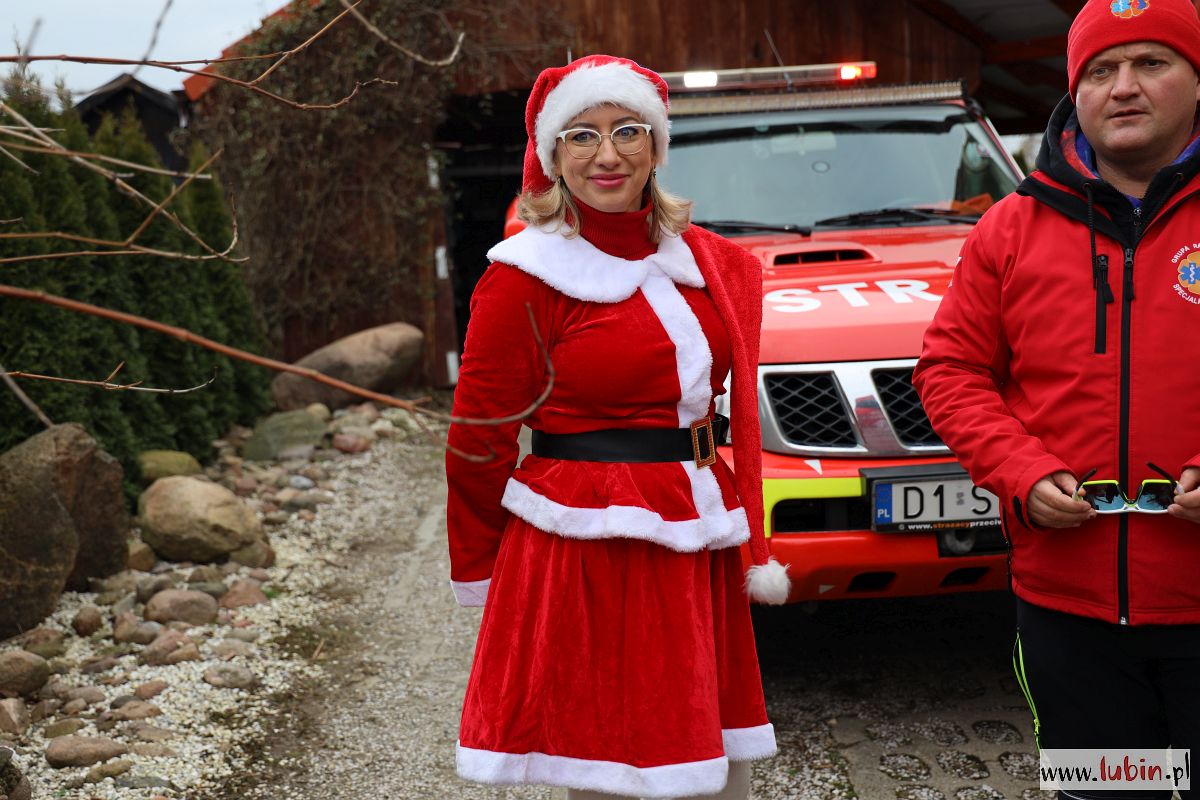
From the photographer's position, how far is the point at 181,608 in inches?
200

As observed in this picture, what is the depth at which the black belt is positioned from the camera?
2420 millimetres

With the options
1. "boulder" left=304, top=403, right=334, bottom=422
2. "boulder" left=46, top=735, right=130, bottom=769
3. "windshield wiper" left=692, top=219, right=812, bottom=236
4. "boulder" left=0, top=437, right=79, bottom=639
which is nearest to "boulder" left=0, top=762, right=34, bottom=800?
"boulder" left=46, top=735, right=130, bottom=769

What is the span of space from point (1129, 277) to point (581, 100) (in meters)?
1.11

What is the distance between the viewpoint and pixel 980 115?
520cm

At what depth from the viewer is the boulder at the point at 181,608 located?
16.5ft

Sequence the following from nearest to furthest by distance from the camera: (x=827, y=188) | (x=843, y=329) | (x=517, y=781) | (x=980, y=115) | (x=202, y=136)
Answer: (x=517, y=781)
(x=843, y=329)
(x=827, y=188)
(x=980, y=115)
(x=202, y=136)

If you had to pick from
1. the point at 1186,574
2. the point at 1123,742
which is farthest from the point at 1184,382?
the point at 1123,742

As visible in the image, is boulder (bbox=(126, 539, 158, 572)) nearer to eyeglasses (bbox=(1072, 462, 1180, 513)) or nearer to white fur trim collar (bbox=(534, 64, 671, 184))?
white fur trim collar (bbox=(534, 64, 671, 184))

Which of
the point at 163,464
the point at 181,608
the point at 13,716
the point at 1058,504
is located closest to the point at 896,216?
the point at 1058,504

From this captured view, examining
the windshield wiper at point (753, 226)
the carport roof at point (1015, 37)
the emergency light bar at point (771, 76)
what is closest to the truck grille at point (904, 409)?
the windshield wiper at point (753, 226)

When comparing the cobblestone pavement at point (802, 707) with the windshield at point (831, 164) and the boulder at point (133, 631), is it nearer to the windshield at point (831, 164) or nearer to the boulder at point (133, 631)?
the boulder at point (133, 631)

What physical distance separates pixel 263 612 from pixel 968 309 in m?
3.78

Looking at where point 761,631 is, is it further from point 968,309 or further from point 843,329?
point 968,309

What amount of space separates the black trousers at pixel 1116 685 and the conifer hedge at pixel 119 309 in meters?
3.56
